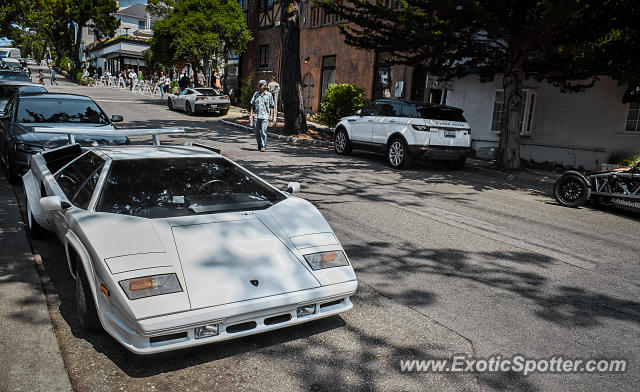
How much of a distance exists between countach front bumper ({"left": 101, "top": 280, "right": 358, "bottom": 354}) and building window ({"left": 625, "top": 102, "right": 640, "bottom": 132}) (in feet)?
45.3

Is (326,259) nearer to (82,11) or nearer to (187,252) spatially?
(187,252)

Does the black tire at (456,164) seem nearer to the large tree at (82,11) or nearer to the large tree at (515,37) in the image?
the large tree at (515,37)

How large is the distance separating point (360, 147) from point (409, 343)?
11.2m

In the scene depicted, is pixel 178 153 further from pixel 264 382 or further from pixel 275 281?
pixel 264 382

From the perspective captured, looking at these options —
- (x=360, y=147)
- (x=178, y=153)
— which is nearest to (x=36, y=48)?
(x=360, y=147)

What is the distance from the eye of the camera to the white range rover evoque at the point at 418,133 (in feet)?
41.2

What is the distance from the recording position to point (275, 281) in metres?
3.38

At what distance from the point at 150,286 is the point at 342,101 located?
17138mm

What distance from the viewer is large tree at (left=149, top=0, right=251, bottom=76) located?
29.8 meters

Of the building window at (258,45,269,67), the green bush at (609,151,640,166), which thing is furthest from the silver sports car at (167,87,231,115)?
the green bush at (609,151,640,166)

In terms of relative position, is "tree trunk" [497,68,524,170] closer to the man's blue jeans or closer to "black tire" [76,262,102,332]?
the man's blue jeans

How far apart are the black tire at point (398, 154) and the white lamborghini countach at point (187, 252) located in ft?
27.8

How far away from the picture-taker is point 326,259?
12.2 ft

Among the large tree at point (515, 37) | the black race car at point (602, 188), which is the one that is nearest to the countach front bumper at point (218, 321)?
the black race car at point (602, 188)
